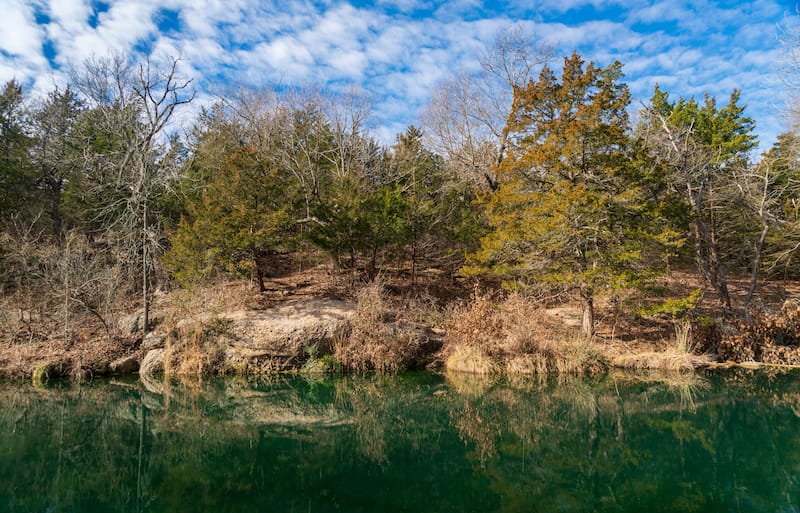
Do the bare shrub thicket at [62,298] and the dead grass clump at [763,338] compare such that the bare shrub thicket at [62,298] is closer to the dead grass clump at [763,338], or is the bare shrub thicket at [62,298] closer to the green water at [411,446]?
the green water at [411,446]

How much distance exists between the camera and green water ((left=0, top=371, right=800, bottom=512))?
604 cm

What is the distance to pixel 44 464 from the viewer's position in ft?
24.4

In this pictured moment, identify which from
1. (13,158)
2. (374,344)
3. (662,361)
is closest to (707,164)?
(662,361)

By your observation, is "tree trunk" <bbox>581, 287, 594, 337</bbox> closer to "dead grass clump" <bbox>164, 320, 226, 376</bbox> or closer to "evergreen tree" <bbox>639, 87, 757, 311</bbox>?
"evergreen tree" <bbox>639, 87, 757, 311</bbox>

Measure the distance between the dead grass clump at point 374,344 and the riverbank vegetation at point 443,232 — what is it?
6 cm

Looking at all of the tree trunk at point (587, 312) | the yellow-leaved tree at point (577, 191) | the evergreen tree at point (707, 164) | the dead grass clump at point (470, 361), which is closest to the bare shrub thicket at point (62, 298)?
the dead grass clump at point (470, 361)

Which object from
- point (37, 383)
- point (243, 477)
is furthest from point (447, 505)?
point (37, 383)

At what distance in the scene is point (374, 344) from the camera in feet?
49.2

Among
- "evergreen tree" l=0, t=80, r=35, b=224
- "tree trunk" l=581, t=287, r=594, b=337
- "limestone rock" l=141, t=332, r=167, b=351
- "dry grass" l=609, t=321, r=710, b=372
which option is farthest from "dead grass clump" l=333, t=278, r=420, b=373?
"evergreen tree" l=0, t=80, r=35, b=224

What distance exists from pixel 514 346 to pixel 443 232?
20.4ft

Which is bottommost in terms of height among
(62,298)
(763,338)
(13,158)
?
(763,338)

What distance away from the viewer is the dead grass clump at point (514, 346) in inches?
549

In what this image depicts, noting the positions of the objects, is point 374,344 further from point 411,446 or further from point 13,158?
point 13,158

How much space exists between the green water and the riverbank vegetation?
2174mm
